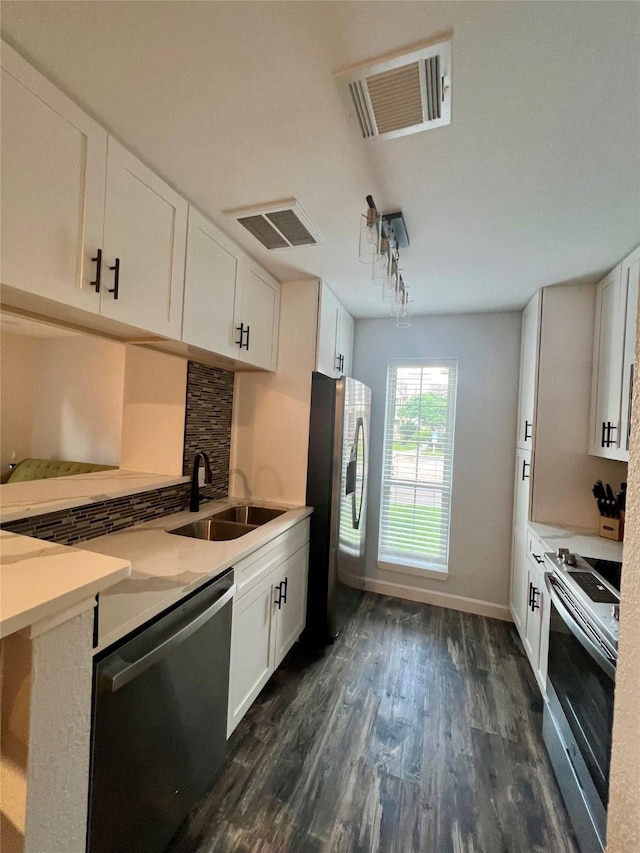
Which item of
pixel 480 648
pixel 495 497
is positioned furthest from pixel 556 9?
pixel 480 648

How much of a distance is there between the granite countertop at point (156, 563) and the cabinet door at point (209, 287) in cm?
94

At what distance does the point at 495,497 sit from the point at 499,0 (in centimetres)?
280

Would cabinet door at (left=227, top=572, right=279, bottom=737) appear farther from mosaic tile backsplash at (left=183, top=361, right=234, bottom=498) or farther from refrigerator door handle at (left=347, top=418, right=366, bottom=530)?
refrigerator door handle at (left=347, top=418, right=366, bottom=530)

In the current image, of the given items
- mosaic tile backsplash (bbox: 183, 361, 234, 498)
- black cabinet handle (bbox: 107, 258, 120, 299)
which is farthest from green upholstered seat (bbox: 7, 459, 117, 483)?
black cabinet handle (bbox: 107, 258, 120, 299)

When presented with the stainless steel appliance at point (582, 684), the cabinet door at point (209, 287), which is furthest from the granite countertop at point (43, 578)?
the stainless steel appliance at point (582, 684)

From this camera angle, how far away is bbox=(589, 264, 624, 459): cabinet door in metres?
1.88

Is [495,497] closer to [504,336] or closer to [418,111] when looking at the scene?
[504,336]

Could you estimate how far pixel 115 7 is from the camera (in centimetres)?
85

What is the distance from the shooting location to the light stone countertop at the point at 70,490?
1270 millimetres

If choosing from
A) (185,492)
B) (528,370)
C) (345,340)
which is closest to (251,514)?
(185,492)

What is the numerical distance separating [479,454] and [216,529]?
7.13ft

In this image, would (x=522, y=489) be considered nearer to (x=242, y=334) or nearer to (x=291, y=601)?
(x=291, y=601)

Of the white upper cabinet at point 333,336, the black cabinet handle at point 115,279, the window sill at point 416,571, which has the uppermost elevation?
the white upper cabinet at point 333,336

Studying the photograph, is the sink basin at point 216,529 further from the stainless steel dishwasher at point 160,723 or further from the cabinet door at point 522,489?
the cabinet door at point 522,489
